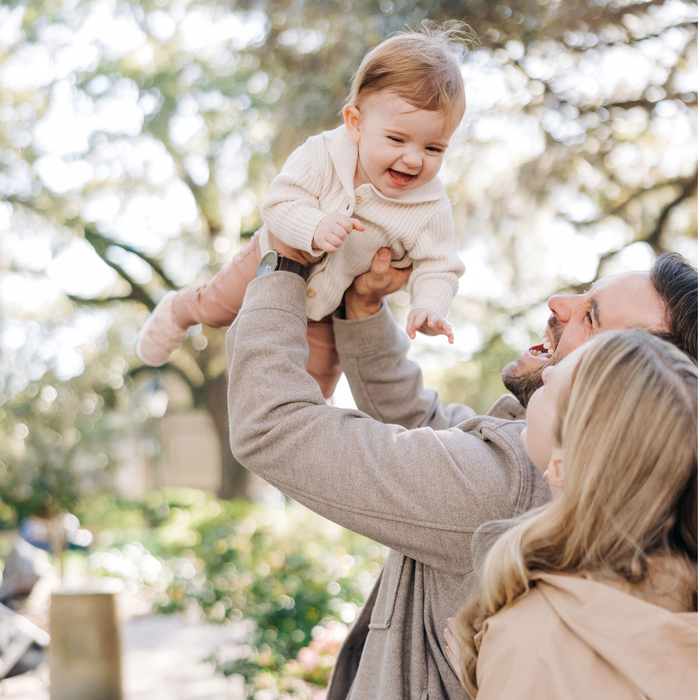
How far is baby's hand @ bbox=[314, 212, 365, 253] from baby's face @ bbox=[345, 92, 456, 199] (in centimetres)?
24

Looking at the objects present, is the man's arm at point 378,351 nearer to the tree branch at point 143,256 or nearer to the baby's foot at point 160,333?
the baby's foot at point 160,333

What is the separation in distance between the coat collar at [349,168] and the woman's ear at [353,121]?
0.02 metres

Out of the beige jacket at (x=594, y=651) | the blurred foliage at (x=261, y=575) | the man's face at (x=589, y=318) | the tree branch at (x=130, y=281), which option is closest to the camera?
the beige jacket at (x=594, y=651)

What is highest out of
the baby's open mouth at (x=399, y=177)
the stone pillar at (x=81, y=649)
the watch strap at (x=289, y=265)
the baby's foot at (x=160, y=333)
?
the baby's open mouth at (x=399, y=177)

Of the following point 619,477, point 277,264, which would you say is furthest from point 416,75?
point 619,477

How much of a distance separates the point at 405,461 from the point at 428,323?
0.54 metres

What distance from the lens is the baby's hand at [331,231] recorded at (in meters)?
1.56

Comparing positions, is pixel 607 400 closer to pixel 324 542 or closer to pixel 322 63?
pixel 322 63

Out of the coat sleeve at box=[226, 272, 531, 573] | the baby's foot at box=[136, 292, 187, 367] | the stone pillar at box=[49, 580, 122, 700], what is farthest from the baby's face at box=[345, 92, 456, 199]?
the stone pillar at box=[49, 580, 122, 700]

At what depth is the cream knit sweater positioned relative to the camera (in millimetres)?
1734

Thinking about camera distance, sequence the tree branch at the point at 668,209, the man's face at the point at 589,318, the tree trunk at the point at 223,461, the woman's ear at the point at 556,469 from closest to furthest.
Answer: the woman's ear at the point at 556,469 → the man's face at the point at 589,318 → the tree branch at the point at 668,209 → the tree trunk at the point at 223,461

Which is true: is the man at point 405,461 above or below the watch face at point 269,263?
below

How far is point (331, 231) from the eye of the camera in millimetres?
1566

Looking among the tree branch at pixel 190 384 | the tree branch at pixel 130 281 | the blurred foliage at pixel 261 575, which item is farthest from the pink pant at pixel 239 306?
the tree branch at pixel 190 384
